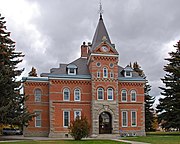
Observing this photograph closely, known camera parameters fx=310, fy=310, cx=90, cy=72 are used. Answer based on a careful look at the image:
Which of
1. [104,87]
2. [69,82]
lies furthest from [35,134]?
[104,87]

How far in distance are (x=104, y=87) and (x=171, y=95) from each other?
30.2 feet

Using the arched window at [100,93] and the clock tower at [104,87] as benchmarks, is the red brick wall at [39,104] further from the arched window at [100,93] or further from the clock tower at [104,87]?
the arched window at [100,93]

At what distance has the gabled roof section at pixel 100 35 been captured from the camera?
43406 millimetres

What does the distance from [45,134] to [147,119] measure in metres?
17.9

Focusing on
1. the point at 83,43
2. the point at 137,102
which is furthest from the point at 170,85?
the point at 83,43

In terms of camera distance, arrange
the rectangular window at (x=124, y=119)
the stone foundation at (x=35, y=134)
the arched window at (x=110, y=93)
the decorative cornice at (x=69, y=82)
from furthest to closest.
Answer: the rectangular window at (x=124, y=119)
the arched window at (x=110, y=93)
the decorative cornice at (x=69, y=82)
the stone foundation at (x=35, y=134)

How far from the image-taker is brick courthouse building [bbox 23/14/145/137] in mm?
41188

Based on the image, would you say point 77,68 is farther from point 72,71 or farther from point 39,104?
point 39,104

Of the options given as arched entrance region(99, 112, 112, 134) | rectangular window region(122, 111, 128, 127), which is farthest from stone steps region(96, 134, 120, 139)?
rectangular window region(122, 111, 128, 127)

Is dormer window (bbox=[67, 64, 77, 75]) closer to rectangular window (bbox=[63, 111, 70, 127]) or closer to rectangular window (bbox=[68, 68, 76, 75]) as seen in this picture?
rectangular window (bbox=[68, 68, 76, 75])

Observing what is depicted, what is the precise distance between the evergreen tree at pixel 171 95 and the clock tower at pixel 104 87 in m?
6.35

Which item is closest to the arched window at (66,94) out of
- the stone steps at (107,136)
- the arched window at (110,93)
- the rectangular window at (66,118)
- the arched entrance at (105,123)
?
the rectangular window at (66,118)

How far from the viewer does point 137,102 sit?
44.2 meters

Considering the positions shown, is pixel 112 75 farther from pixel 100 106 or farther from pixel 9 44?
pixel 9 44
